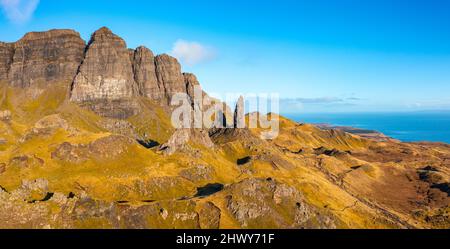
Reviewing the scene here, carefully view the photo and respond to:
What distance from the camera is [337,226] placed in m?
200
